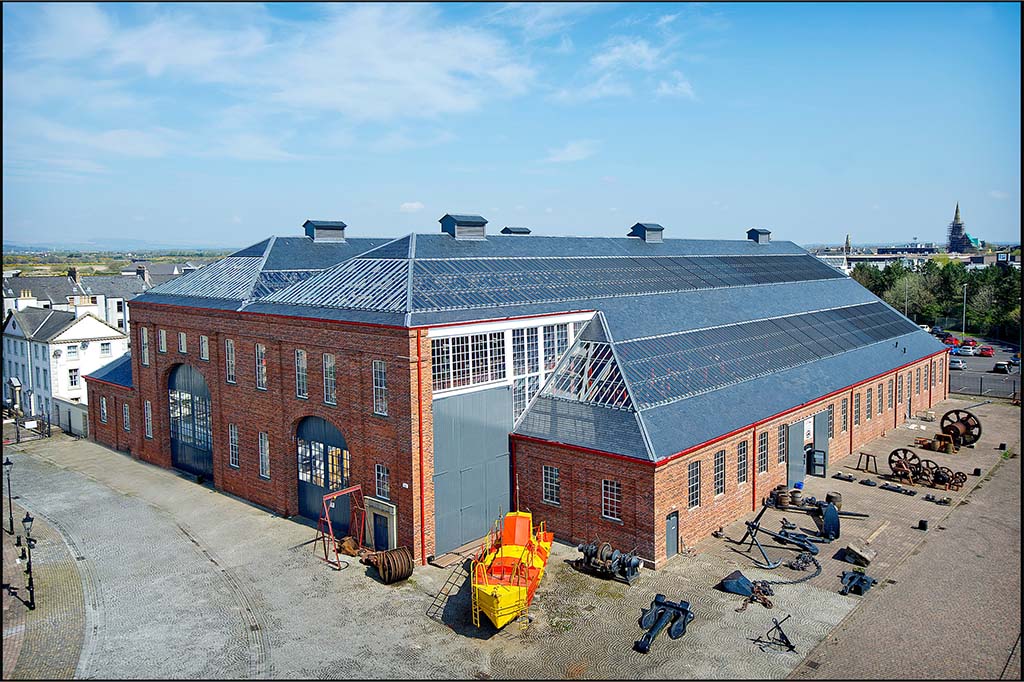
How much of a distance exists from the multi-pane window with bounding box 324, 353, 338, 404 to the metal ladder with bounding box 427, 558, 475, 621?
8287 millimetres

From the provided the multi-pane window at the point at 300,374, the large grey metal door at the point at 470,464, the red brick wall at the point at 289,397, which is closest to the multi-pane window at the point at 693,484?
the large grey metal door at the point at 470,464

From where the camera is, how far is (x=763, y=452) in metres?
34.2

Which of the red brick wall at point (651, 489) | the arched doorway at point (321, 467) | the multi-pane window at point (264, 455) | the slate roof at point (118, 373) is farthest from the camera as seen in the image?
the slate roof at point (118, 373)

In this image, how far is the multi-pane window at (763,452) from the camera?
33750 mm

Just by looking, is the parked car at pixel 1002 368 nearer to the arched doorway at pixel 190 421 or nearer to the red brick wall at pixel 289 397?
the red brick wall at pixel 289 397

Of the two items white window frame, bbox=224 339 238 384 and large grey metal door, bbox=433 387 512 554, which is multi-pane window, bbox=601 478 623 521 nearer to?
large grey metal door, bbox=433 387 512 554

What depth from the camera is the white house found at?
56.3 m

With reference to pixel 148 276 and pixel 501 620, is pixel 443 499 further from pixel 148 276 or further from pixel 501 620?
pixel 148 276

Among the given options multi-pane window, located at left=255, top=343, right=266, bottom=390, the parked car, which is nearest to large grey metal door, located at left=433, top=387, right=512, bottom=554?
multi-pane window, located at left=255, top=343, right=266, bottom=390

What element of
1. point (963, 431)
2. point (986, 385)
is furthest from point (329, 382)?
point (986, 385)

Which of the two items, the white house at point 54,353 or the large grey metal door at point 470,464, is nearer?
the large grey metal door at point 470,464

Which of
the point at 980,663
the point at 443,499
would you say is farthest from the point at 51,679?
the point at 980,663

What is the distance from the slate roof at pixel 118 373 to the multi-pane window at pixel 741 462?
34.0 metres

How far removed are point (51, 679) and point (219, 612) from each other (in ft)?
16.5
